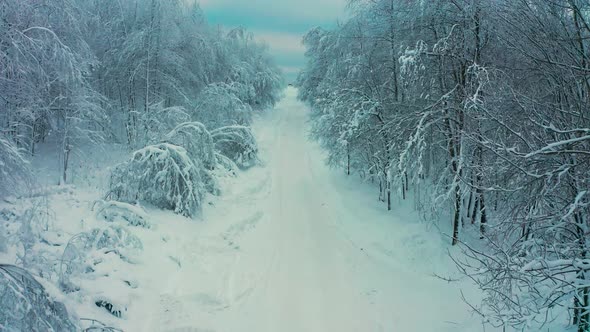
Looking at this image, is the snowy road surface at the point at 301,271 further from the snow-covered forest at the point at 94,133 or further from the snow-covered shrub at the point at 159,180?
the snow-covered forest at the point at 94,133

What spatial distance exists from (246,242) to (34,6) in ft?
25.7

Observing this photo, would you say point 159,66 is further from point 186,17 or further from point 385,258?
point 385,258

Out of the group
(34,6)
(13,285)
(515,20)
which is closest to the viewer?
(13,285)

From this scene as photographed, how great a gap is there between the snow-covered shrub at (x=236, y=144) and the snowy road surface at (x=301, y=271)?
472cm

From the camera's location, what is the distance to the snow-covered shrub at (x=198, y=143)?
13.6 m

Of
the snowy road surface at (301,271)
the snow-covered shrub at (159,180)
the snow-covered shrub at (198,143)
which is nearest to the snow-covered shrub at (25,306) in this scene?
the snowy road surface at (301,271)

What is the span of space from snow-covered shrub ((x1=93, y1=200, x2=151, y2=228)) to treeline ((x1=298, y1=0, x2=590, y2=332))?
23.7 feet

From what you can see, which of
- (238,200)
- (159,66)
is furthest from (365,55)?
(159,66)

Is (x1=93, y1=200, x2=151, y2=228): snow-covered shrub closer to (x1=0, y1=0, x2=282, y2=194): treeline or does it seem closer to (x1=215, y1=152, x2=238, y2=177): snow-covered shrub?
(x1=0, y1=0, x2=282, y2=194): treeline

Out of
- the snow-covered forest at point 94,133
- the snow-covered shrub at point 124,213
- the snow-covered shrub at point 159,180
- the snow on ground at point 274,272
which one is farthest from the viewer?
the snow-covered shrub at point 159,180

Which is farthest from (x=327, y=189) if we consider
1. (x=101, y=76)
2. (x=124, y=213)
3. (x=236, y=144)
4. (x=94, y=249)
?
(x=101, y=76)

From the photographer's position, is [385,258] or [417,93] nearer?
[385,258]

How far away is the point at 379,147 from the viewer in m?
14.3

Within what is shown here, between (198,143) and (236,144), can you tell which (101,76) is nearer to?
(236,144)
